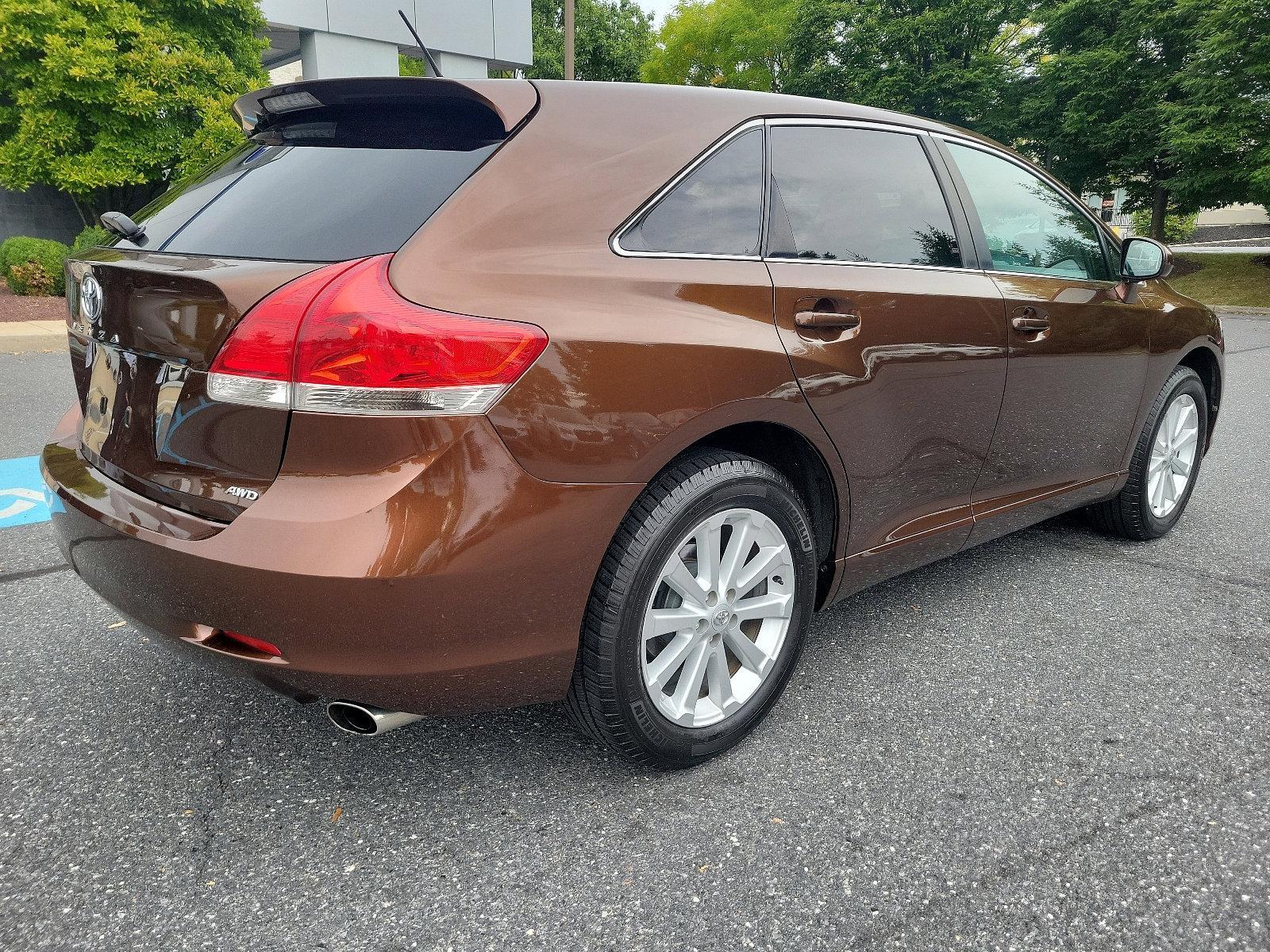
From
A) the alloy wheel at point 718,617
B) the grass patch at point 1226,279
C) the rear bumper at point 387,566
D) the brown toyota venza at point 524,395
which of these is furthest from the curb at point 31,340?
the grass patch at point 1226,279

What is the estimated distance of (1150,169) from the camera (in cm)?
2684

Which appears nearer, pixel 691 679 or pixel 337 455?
pixel 337 455

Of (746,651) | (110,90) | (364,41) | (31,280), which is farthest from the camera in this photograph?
(364,41)

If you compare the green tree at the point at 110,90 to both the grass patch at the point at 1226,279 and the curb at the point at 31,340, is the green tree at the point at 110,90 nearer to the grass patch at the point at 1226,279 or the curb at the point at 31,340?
the curb at the point at 31,340

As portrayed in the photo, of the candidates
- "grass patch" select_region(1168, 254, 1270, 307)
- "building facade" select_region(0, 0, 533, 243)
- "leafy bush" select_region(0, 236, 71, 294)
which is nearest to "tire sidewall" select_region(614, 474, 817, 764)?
"leafy bush" select_region(0, 236, 71, 294)

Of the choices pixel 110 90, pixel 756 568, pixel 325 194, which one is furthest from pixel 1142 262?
pixel 110 90

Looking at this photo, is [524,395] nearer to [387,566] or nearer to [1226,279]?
[387,566]

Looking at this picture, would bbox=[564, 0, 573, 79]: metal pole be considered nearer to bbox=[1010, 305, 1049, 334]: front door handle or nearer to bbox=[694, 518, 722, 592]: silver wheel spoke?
bbox=[1010, 305, 1049, 334]: front door handle

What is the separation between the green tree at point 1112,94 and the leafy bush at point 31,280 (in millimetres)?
24683

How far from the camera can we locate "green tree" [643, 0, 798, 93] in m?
38.8

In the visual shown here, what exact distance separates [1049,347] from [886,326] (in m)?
0.95

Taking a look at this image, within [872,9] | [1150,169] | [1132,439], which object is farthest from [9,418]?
[872,9]

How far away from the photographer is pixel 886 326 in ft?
8.30

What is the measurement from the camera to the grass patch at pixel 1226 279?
20.3 meters
